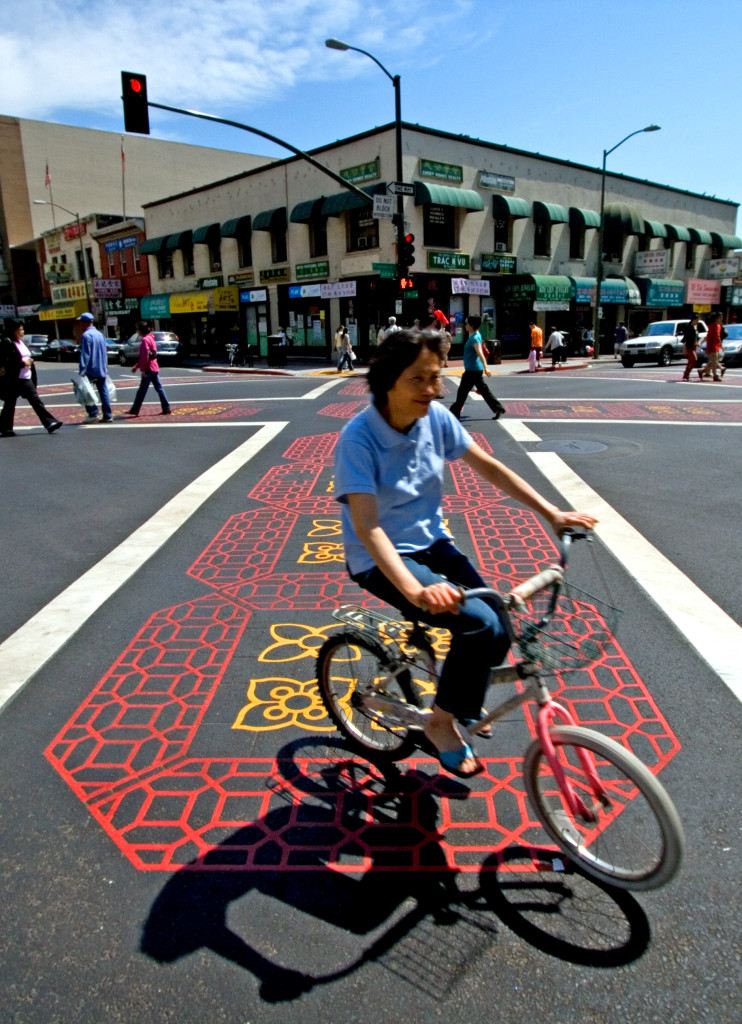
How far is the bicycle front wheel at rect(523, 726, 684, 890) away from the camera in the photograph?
210cm

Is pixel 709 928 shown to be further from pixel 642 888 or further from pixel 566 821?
pixel 566 821

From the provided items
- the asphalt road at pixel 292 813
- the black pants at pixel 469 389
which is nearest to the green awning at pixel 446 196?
the black pants at pixel 469 389

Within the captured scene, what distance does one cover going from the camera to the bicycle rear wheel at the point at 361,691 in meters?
2.86

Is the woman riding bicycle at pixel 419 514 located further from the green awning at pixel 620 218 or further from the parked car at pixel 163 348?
the green awning at pixel 620 218

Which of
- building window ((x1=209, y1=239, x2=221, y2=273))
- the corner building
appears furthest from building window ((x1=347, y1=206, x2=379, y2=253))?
building window ((x1=209, y1=239, x2=221, y2=273))

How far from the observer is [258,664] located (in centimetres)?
381

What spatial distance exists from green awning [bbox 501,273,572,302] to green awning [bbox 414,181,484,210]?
13.3 ft

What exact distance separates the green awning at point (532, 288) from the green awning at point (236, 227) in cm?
1296

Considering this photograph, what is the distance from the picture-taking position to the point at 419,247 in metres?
28.7

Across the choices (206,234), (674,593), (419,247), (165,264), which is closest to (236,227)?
(206,234)

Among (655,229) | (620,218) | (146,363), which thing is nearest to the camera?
(146,363)

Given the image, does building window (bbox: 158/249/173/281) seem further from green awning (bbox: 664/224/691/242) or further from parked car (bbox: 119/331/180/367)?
green awning (bbox: 664/224/691/242)

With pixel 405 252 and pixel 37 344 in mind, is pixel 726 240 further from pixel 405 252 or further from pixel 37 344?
pixel 37 344

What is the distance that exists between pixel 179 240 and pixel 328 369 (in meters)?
16.1
